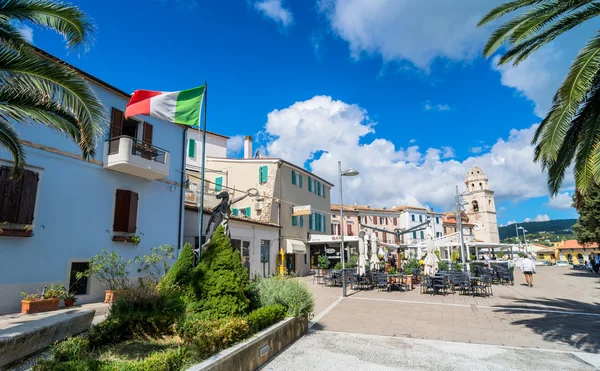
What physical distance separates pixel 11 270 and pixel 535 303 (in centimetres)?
1666

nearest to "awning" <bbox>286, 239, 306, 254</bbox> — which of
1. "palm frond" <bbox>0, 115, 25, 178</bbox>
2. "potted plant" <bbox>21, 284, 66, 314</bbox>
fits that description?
"potted plant" <bbox>21, 284, 66, 314</bbox>

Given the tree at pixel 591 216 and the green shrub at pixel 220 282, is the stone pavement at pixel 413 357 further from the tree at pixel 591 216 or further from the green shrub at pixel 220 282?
the tree at pixel 591 216

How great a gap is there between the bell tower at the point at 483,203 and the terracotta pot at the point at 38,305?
71.0m

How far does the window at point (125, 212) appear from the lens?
1233 centimetres

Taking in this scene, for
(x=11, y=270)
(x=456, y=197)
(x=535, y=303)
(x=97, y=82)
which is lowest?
(x=535, y=303)

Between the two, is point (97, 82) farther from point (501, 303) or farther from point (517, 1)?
point (501, 303)

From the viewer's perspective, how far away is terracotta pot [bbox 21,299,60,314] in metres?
9.03

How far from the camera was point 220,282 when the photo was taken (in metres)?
6.05

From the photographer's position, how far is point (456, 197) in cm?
2369

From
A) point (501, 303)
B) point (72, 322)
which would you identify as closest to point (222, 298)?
point (72, 322)

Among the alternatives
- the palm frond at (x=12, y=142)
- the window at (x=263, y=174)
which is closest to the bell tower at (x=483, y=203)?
the window at (x=263, y=174)

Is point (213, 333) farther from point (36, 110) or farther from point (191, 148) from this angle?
point (191, 148)

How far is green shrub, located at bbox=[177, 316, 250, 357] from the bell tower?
71.4m

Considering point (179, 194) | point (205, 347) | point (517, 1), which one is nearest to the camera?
point (205, 347)
